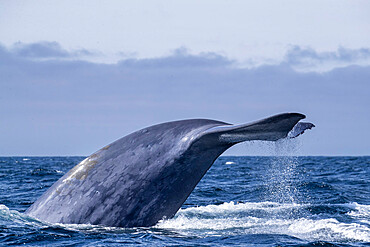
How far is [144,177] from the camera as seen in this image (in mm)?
5973

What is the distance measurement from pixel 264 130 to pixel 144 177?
1.40m

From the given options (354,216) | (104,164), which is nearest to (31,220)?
(104,164)

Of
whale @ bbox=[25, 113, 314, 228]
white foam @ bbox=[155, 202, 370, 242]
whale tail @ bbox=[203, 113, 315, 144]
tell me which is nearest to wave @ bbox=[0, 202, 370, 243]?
white foam @ bbox=[155, 202, 370, 242]

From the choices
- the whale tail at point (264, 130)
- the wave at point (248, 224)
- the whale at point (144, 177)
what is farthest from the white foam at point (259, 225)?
the whale tail at point (264, 130)

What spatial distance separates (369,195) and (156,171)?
10.6m

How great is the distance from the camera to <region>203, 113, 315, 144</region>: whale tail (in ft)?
A: 17.5

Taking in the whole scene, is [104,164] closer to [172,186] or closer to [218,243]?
[172,186]

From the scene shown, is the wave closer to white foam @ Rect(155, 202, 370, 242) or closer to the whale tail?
white foam @ Rect(155, 202, 370, 242)

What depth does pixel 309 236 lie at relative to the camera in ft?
23.0

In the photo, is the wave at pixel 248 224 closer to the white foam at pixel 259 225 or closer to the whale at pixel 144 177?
the white foam at pixel 259 225

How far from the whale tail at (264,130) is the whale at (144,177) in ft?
0.05

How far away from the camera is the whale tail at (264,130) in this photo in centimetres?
534

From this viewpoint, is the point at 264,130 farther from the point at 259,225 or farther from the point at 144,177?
the point at 259,225

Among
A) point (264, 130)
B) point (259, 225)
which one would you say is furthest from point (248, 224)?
point (264, 130)
